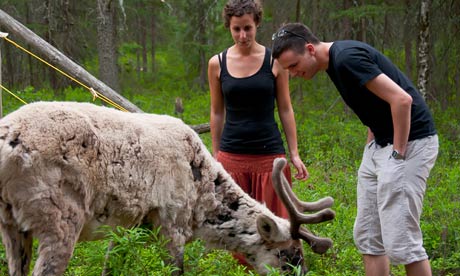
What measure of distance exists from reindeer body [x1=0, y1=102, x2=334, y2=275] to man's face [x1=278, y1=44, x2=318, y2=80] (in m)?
1.27

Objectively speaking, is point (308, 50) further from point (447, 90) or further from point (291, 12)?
point (291, 12)

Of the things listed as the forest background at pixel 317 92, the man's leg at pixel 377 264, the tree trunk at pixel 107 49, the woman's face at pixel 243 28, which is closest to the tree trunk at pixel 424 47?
the forest background at pixel 317 92

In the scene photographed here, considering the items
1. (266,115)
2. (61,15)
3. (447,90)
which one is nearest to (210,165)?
(266,115)

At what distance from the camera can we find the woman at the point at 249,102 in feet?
18.3

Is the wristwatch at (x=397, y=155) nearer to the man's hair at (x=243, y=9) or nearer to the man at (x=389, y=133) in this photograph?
the man at (x=389, y=133)

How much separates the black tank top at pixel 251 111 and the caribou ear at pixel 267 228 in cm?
63

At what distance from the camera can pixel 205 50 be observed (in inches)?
900

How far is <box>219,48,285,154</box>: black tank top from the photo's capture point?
18.4ft

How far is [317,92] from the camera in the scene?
63.0ft

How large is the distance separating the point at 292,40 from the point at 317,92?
14.7 m

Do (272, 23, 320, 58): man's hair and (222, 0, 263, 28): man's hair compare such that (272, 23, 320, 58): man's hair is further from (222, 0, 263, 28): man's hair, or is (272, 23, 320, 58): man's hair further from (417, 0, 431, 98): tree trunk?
(417, 0, 431, 98): tree trunk

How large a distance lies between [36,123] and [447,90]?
12.4 meters

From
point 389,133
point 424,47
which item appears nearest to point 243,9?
point 389,133

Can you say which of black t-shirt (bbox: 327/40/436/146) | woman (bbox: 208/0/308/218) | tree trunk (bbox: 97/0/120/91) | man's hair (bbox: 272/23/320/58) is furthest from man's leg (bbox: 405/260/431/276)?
tree trunk (bbox: 97/0/120/91)
